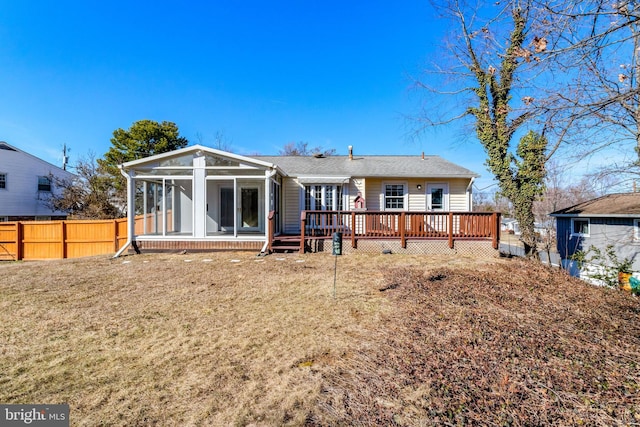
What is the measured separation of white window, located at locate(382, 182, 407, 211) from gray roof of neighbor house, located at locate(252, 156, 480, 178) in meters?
0.60

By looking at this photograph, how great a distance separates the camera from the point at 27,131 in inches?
915

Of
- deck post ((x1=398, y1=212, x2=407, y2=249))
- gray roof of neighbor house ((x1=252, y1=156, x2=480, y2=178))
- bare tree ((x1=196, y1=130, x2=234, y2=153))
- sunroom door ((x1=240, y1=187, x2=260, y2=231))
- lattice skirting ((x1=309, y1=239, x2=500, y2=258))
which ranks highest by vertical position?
bare tree ((x1=196, y1=130, x2=234, y2=153))

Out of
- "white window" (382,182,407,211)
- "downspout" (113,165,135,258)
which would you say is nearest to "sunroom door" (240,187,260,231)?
A: "downspout" (113,165,135,258)

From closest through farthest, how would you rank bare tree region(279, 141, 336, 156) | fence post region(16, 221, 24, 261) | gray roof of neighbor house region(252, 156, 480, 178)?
fence post region(16, 221, 24, 261) → gray roof of neighbor house region(252, 156, 480, 178) → bare tree region(279, 141, 336, 156)

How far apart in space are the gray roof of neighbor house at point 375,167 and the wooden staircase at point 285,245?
11.8ft

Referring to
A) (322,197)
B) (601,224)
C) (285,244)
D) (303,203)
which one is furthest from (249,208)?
(601,224)

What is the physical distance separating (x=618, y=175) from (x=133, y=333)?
8.25 m

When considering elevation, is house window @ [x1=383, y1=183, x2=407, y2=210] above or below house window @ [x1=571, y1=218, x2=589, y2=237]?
above

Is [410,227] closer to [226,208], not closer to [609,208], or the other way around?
[226,208]

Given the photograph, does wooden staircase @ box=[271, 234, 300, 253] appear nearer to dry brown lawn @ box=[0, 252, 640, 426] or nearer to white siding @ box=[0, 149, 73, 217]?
dry brown lawn @ box=[0, 252, 640, 426]

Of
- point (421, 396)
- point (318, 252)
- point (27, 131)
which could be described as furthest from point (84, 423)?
point (27, 131)

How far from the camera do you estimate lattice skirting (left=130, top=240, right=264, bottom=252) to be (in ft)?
32.6

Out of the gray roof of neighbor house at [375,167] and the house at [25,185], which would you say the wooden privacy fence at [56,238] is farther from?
the house at [25,185]

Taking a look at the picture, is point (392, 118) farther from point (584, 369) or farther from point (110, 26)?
point (110, 26)
